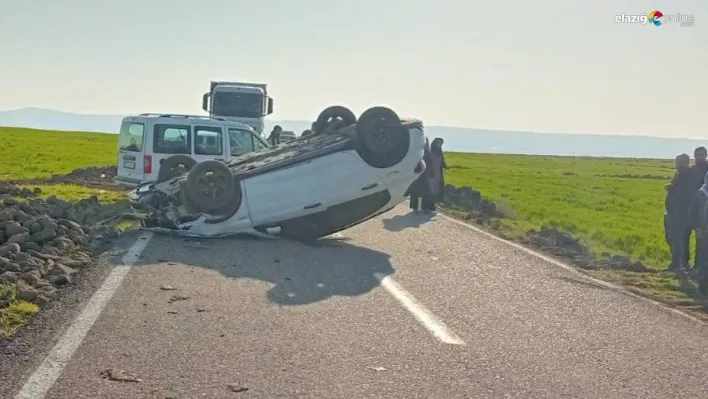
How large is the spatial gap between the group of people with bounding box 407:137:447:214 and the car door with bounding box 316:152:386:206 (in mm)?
5990

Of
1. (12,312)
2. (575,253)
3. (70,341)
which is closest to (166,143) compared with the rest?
(575,253)

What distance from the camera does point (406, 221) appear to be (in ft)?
55.2

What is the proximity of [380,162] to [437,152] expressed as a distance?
692cm

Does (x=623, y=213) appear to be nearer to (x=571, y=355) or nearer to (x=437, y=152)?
(x=437, y=152)

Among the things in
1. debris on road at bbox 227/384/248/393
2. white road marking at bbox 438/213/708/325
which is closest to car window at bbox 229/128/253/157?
white road marking at bbox 438/213/708/325

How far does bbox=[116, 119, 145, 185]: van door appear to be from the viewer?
18.5 meters

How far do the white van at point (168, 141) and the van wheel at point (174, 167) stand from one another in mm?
2862

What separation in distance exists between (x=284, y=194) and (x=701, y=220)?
214 inches

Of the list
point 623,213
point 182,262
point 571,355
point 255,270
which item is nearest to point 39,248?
point 182,262

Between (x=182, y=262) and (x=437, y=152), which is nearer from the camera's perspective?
(x=182, y=262)

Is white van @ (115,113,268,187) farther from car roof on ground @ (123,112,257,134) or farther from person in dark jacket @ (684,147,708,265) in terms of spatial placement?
person in dark jacket @ (684,147,708,265)

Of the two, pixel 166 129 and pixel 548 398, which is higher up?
pixel 166 129

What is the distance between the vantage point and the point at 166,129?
18.5m

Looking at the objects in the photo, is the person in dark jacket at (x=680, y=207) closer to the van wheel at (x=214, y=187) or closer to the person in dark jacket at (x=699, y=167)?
the person in dark jacket at (x=699, y=167)
